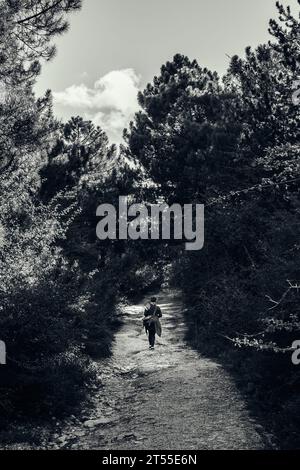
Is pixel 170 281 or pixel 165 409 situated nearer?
pixel 165 409

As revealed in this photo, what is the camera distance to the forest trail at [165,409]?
18.8 ft

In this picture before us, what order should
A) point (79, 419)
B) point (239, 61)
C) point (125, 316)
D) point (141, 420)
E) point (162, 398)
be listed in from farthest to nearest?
point (125, 316)
point (239, 61)
point (162, 398)
point (79, 419)
point (141, 420)

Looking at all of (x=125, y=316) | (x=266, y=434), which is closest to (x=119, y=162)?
(x=125, y=316)

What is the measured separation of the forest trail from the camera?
573 centimetres

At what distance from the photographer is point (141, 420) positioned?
661 centimetres

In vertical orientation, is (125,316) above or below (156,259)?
below

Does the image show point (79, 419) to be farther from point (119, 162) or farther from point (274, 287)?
point (119, 162)

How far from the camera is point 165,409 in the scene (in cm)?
697

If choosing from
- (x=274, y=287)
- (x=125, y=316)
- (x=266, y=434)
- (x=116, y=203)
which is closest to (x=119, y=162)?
(x=116, y=203)

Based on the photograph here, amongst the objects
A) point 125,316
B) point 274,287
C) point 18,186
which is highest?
point 18,186

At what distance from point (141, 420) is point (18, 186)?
19.5 feet
